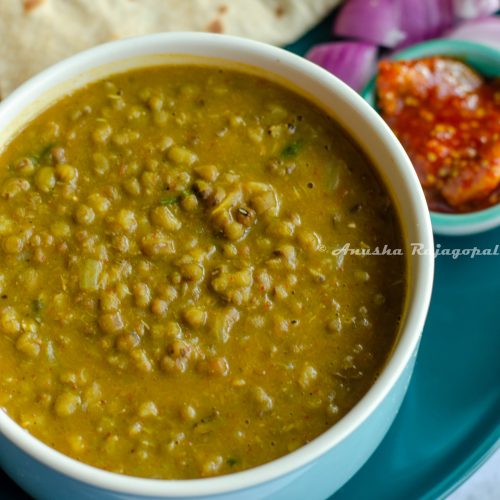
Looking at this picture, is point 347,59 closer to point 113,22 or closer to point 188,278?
point 113,22

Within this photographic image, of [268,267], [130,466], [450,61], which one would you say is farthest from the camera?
[450,61]

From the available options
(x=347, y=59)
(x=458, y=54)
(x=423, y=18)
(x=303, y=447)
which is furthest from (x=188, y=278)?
(x=423, y=18)

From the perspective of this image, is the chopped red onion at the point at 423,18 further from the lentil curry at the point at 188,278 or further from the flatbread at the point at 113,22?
the lentil curry at the point at 188,278

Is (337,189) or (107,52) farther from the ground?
(107,52)

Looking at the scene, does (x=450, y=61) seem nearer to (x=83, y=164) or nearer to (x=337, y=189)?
(x=337, y=189)

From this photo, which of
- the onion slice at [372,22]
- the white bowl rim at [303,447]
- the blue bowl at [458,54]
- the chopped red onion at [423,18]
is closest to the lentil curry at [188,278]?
the white bowl rim at [303,447]

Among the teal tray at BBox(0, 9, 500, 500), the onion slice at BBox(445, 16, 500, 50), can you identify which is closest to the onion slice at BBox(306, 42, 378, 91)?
the onion slice at BBox(445, 16, 500, 50)

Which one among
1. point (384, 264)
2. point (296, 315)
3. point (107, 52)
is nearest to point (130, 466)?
point (296, 315)
